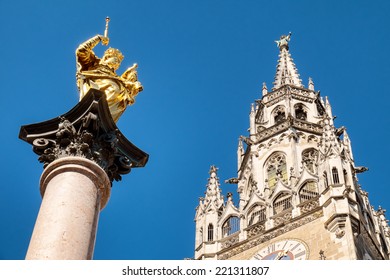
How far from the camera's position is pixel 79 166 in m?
14.3

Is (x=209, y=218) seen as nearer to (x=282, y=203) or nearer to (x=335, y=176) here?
(x=282, y=203)

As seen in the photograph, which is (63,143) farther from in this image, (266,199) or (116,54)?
(266,199)

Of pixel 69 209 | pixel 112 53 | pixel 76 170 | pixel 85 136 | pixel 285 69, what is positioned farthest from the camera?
pixel 285 69

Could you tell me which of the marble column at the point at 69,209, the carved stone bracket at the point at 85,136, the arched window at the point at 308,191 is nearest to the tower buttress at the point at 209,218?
the arched window at the point at 308,191

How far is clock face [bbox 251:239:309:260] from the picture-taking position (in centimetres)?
4400

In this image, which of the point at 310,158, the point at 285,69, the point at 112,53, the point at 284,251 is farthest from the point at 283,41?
the point at 112,53

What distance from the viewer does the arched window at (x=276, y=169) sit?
55075mm

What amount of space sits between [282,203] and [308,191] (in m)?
1.67

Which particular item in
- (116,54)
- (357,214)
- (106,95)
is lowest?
(106,95)

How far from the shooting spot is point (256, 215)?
168 feet

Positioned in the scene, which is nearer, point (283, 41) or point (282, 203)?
point (282, 203)

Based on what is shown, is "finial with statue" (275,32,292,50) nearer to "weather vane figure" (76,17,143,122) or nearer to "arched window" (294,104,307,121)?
"arched window" (294,104,307,121)

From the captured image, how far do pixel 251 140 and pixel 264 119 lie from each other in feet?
11.7
